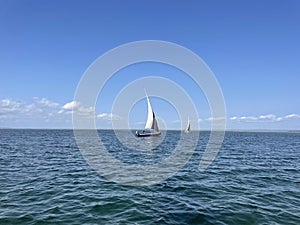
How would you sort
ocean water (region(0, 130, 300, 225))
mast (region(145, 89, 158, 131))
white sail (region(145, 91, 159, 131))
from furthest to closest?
white sail (region(145, 91, 159, 131))
mast (region(145, 89, 158, 131))
ocean water (region(0, 130, 300, 225))

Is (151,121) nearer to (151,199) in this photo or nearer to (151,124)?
(151,124)

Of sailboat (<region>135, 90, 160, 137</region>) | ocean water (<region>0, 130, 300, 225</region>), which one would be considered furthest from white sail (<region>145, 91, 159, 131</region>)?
ocean water (<region>0, 130, 300, 225</region>)

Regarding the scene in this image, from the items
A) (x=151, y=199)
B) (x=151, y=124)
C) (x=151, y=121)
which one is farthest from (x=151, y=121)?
(x=151, y=199)

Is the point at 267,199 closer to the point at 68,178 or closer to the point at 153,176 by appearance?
the point at 153,176

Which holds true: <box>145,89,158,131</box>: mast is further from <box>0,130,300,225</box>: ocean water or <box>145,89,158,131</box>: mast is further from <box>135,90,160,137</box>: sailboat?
<box>0,130,300,225</box>: ocean water

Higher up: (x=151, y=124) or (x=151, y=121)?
(x=151, y=121)

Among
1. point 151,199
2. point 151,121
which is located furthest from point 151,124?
point 151,199

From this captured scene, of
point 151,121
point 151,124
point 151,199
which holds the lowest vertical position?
point 151,199

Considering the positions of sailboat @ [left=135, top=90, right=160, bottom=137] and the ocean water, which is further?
sailboat @ [left=135, top=90, right=160, bottom=137]

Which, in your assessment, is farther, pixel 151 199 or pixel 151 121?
pixel 151 121

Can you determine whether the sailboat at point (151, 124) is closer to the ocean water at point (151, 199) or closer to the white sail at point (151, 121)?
the white sail at point (151, 121)

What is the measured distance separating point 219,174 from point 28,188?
51.1 feet

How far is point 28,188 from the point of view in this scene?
1678 centimetres

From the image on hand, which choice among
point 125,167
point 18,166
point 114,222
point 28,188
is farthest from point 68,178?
point 114,222
